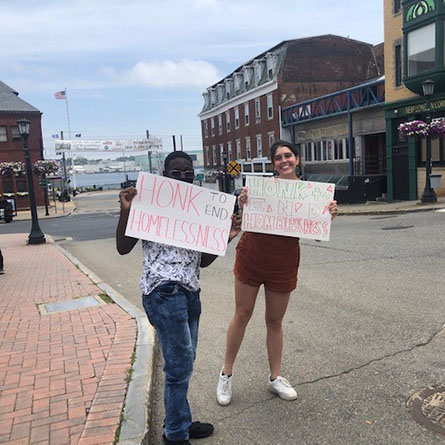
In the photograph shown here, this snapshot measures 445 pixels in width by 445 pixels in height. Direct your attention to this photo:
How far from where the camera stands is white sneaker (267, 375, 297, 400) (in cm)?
348

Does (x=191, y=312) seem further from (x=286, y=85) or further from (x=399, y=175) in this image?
(x=286, y=85)

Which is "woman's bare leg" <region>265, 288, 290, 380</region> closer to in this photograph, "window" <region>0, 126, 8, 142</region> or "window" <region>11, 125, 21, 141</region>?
"window" <region>11, 125, 21, 141</region>

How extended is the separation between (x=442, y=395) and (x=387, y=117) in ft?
67.9

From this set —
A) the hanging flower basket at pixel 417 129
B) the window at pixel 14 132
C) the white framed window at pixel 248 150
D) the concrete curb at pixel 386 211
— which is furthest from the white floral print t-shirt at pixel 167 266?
the window at pixel 14 132

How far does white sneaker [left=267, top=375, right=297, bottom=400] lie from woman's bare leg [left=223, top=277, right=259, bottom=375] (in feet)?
1.19

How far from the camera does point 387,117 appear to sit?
867 inches

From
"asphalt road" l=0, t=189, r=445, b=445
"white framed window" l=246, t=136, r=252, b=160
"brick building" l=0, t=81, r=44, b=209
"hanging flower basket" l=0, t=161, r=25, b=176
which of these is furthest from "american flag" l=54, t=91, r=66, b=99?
"asphalt road" l=0, t=189, r=445, b=445

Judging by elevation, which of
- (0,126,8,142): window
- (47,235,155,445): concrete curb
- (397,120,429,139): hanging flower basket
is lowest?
(47,235,155,445): concrete curb

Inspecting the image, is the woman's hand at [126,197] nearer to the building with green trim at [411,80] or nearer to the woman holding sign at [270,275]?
the woman holding sign at [270,275]

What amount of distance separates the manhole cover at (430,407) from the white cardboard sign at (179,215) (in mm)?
1798

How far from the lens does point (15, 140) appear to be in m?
38.5

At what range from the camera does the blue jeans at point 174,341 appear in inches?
105

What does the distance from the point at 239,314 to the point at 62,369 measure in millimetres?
1785

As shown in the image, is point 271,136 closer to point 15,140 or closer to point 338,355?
point 15,140
